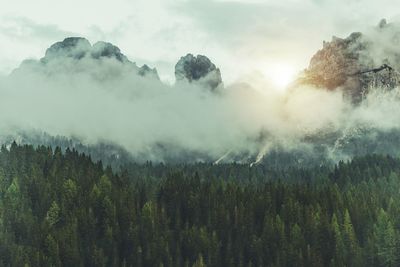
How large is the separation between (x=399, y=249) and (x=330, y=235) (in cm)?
2174

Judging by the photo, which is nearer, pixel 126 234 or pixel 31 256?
pixel 31 256

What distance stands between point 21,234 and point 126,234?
1283 inches

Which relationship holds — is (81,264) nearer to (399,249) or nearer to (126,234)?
(126,234)

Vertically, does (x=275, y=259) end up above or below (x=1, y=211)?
below

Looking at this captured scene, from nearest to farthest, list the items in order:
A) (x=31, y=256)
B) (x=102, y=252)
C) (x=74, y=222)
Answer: (x=31, y=256)
(x=102, y=252)
(x=74, y=222)

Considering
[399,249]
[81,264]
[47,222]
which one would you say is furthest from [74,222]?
[399,249]

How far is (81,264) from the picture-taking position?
589 feet

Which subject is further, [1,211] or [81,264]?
[1,211]

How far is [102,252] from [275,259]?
5185cm

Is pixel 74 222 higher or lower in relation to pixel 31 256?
higher

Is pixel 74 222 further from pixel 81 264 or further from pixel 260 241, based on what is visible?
pixel 260 241

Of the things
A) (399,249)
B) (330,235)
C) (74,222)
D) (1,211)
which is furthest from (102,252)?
(399,249)

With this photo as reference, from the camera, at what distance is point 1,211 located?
655ft

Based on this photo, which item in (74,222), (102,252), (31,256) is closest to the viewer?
(31,256)
